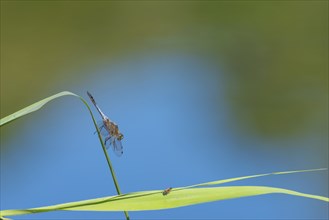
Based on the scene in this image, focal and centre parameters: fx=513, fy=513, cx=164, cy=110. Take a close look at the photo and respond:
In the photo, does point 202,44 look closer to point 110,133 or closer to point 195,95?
point 195,95

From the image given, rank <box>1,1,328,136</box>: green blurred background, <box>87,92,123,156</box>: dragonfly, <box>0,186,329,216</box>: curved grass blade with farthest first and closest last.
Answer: <box>1,1,328,136</box>: green blurred background → <box>87,92,123,156</box>: dragonfly → <box>0,186,329,216</box>: curved grass blade

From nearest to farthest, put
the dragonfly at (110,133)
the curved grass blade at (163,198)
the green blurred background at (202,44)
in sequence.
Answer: the curved grass blade at (163,198), the dragonfly at (110,133), the green blurred background at (202,44)

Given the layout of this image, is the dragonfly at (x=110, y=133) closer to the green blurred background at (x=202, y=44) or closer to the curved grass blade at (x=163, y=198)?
the curved grass blade at (x=163, y=198)

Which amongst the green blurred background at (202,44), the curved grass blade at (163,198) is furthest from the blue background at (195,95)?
the curved grass blade at (163,198)

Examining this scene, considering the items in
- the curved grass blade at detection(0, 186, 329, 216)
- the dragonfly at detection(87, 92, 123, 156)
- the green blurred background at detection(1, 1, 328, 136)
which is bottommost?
the curved grass blade at detection(0, 186, 329, 216)

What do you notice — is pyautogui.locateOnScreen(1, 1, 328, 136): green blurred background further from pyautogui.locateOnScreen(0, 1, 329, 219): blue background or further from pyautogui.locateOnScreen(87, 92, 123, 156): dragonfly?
pyautogui.locateOnScreen(87, 92, 123, 156): dragonfly

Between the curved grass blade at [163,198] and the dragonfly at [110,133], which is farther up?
the dragonfly at [110,133]

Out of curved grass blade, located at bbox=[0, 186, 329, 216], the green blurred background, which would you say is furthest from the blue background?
curved grass blade, located at bbox=[0, 186, 329, 216]

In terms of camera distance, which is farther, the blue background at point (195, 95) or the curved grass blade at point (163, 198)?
the blue background at point (195, 95)

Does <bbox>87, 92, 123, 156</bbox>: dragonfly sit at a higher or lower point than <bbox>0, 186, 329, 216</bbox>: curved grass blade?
higher

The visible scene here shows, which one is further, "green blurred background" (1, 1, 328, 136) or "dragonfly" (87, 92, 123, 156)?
"green blurred background" (1, 1, 328, 136)

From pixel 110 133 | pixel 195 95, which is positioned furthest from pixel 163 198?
pixel 195 95
